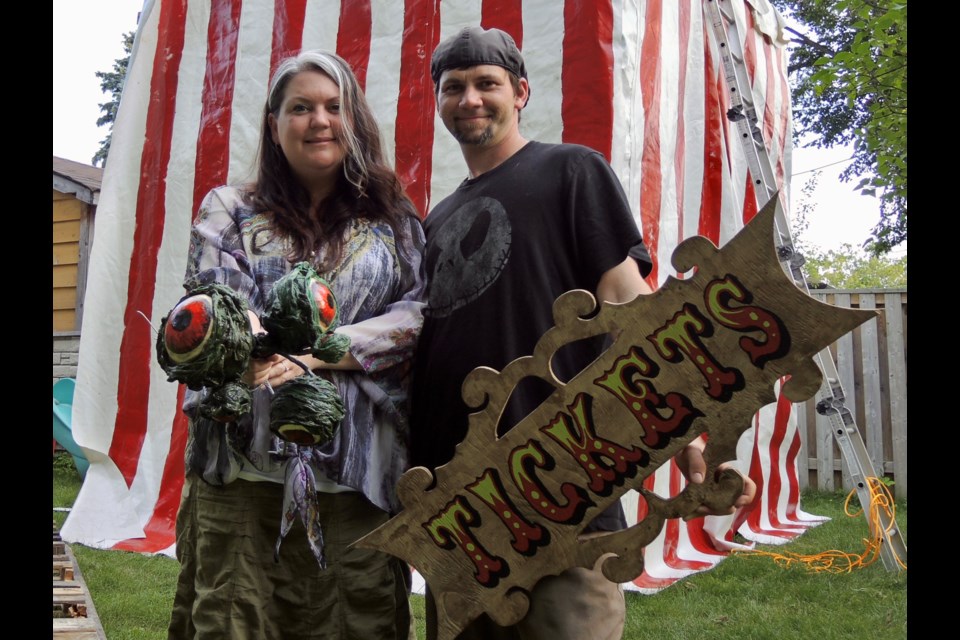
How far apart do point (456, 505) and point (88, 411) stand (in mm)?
3611

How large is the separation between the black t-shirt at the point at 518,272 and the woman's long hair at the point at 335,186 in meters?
0.19

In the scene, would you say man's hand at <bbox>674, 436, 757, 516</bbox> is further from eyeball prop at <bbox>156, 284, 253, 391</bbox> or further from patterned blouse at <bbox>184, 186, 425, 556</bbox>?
eyeball prop at <bbox>156, 284, 253, 391</bbox>

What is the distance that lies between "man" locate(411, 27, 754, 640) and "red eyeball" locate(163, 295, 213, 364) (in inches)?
19.8

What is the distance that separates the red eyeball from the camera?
1.23 metres

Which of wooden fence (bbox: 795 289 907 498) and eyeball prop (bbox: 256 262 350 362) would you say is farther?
wooden fence (bbox: 795 289 907 498)

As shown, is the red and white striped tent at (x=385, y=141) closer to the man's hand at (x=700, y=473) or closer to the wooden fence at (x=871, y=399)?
the wooden fence at (x=871, y=399)

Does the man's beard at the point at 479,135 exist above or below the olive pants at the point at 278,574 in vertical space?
above

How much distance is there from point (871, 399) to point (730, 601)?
10.9 ft

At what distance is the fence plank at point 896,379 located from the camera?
578 cm

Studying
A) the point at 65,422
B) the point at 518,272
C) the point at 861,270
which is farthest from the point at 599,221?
the point at 861,270

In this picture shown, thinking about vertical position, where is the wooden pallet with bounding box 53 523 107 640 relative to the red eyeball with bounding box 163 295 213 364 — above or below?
below

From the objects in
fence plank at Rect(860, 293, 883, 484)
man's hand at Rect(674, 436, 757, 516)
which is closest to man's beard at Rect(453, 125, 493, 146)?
man's hand at Rect(674, 436, 757, 516)

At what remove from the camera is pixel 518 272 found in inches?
61.9

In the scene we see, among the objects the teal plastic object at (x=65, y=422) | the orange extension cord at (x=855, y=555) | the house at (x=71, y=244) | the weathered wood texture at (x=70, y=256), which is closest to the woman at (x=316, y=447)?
the orange extension cord at (x=855, y=555)
